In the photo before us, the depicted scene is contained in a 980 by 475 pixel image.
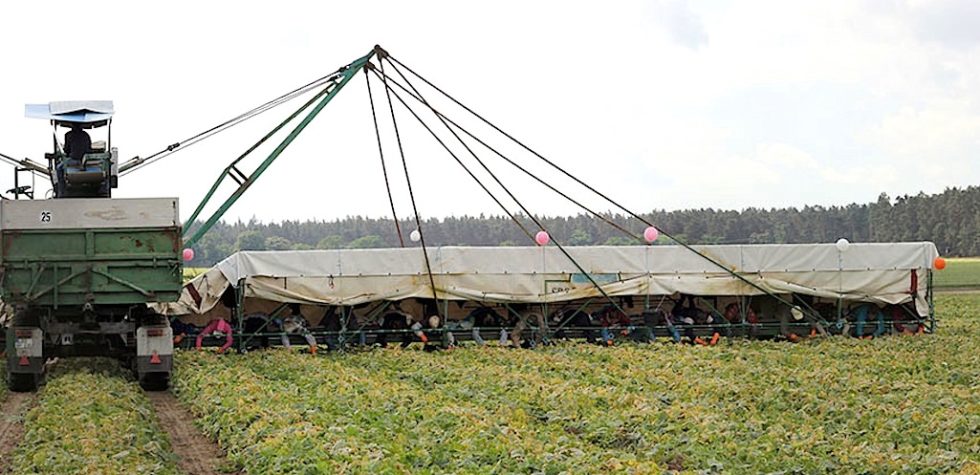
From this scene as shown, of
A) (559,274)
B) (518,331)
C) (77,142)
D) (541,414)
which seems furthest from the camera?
(559,274)

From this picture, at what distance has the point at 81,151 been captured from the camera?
77.6 ft

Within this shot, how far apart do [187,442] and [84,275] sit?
23.8 feet

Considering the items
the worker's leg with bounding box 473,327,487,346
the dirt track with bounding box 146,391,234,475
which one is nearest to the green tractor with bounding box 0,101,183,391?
the dirt track with bounding box 146,391,234,475

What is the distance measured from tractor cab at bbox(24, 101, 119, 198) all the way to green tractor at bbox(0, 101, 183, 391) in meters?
1.19

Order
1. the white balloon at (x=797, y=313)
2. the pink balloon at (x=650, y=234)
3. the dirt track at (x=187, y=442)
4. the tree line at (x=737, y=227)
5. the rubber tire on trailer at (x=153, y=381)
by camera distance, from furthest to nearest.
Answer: the tree line at (x=737, y=227) → the white balloon at (x=797, y=313) → the pink balloon at (x=650, y=234) → the rubber tire on trailer at (x=153, y=381) → the dirt track at (x=187, y=442)

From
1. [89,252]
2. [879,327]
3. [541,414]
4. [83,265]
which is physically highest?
[89,252]

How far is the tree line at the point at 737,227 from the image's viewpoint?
113m

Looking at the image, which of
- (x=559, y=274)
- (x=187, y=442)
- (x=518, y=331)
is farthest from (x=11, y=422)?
(x=559, y=274)

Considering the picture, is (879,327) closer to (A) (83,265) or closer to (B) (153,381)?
(B) (153,381)

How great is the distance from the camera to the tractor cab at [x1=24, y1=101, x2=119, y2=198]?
23.2m

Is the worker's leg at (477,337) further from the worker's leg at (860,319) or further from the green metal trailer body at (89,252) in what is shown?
the worker's leg at (860,319)

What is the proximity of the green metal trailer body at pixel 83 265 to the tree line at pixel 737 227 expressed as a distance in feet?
266

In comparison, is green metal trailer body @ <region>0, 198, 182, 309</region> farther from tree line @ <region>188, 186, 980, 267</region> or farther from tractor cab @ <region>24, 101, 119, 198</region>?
tree line @ <region>188, 186, 980, 267</region>

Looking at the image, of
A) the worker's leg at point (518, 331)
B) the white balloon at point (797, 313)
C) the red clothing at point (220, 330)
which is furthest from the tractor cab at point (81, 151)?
the white balloon at point (797, 313)
